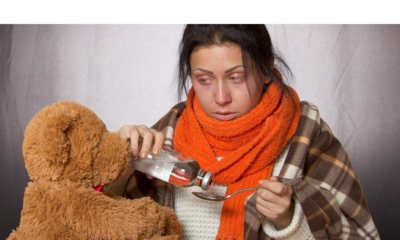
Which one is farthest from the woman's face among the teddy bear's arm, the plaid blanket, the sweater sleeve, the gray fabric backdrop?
the gray fabric backdrop

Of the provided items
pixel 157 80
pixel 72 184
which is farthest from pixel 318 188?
pixel 157 80

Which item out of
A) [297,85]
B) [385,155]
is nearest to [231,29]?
[297,85]

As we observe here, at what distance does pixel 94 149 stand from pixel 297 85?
44.9 inches

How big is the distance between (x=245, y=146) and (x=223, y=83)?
7.0 inches

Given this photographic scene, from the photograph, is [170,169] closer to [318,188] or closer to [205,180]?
[205,180]

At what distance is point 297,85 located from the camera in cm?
168

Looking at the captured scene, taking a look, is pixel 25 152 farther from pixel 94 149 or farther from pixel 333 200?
pixel 333 200

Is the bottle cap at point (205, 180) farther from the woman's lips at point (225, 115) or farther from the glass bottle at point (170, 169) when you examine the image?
the woman's lips at point (225, 115)

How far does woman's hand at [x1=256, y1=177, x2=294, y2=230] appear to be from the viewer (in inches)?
33.5

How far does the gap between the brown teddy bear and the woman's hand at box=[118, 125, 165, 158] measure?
0.14 m

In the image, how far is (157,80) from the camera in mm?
1758

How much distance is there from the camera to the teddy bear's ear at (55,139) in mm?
643

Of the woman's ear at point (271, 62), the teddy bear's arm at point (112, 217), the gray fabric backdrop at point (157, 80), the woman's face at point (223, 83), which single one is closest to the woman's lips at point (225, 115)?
the woman's face at point (223, 83)

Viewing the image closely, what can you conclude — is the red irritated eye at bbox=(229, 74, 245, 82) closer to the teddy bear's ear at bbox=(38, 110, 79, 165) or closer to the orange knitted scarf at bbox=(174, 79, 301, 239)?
the orange knitted scarf at bbox=(174, 79, 301, 239)
